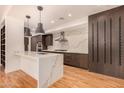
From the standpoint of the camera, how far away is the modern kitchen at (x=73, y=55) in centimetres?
299

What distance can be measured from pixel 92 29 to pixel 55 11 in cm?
168

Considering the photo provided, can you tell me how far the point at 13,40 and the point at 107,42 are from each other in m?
3.80

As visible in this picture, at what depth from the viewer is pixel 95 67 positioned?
410 centimetres

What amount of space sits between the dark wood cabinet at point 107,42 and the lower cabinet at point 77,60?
1.40 feet

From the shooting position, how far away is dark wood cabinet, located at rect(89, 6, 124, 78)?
3379 millimetres

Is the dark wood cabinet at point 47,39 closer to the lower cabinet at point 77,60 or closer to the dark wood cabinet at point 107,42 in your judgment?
the lower cabinet at point 77,60

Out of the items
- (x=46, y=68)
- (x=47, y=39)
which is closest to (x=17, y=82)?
(x=46, y=68)

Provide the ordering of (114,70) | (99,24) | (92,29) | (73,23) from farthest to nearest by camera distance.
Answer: (73,23), (92,29), (99,24), (114,70)

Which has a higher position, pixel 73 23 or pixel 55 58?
pixel 73 23

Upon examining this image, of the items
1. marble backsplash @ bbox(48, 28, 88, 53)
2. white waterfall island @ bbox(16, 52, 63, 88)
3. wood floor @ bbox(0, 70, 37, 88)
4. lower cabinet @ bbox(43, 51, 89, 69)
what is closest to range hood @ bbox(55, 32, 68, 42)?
marble backsplash @ bbox(48, 28, 88, 53)

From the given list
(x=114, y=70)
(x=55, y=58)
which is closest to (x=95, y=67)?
(x=114, y=70)

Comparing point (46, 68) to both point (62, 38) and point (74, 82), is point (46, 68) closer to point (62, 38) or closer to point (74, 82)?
point (74, 82)

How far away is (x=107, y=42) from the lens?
3.70 metres

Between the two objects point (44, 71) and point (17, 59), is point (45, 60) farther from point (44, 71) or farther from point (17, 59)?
point (17, 59)
